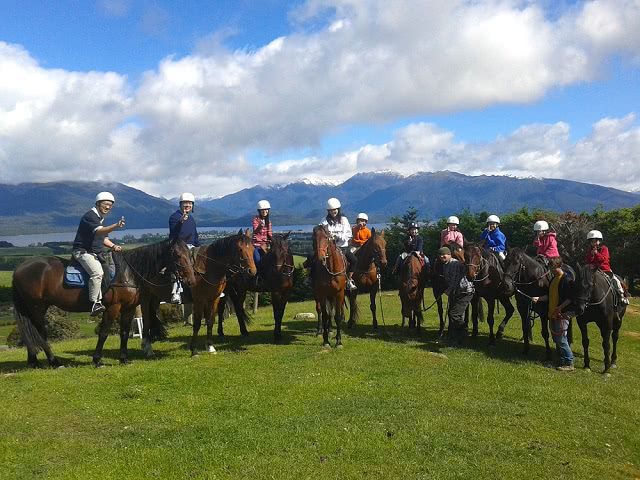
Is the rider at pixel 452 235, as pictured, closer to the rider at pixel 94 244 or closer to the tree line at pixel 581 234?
the rider at pixel 94 244

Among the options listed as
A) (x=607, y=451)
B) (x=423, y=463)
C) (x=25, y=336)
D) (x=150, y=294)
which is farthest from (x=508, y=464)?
(x=25, y=336)

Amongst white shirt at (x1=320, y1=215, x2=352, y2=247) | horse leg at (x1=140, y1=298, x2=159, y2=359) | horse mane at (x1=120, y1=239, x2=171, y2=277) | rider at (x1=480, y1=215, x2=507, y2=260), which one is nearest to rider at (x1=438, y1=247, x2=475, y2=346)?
rider at (x1=480, y1=215, x2=507, y2=260)

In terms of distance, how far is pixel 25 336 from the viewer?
12336mm

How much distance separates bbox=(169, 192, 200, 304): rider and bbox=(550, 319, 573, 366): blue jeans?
1052cm

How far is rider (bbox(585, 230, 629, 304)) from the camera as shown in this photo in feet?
45.9

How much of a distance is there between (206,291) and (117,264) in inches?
96.2

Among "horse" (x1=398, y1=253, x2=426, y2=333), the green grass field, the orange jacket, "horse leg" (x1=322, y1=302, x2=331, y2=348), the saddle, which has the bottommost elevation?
the green grass field

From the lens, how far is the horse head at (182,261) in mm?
12508

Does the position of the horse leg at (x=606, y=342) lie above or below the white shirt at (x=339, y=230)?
below

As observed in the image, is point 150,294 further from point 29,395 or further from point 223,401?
point 223,401

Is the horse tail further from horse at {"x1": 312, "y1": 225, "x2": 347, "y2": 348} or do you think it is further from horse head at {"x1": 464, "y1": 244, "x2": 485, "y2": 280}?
horse head at {"x1": 464, "y1": 244, "x2": 485, "y2": 280}

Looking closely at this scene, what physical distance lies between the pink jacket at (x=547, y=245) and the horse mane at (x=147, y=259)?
11805mm

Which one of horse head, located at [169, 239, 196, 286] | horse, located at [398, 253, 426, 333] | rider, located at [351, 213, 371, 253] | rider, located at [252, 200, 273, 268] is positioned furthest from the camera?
rider, located at [351, 213, 371, 253]

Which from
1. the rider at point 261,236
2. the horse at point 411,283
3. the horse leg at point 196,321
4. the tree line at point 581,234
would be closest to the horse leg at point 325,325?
the rider at point 261,236
